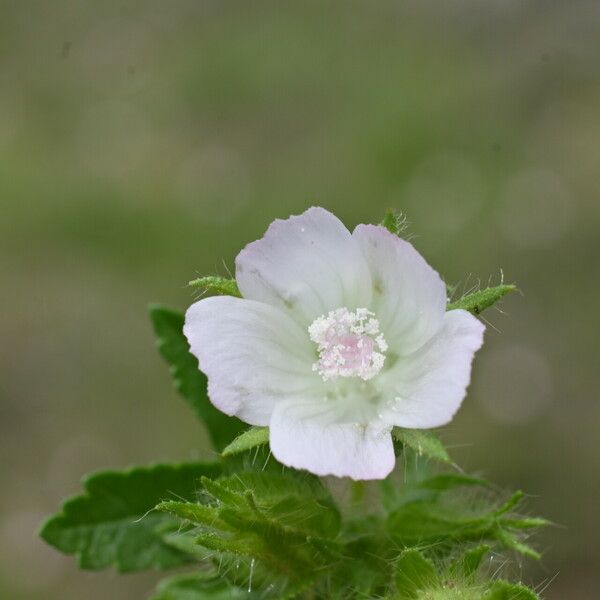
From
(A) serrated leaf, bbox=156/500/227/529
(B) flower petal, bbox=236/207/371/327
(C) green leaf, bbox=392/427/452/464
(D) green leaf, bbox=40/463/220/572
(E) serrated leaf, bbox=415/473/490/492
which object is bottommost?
(E) serrated leaf, bbox=415/473/490/492

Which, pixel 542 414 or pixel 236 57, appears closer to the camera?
pixel 542 414

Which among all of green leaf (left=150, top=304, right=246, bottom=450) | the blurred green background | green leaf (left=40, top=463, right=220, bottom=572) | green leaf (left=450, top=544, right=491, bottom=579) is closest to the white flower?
green leaf (left=450, top=544, right=491, bottom=579)

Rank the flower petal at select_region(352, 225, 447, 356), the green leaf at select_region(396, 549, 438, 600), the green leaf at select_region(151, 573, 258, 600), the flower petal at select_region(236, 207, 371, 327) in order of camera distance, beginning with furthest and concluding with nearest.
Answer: the green leaf at select_region(151, 573, 258, 600) → the flower petal at select_region(236, 207, 371, 327) → the flower petal at select_region(352, 225, 447, 356) → the green leaf at select_region(396, 549, 438, 600)

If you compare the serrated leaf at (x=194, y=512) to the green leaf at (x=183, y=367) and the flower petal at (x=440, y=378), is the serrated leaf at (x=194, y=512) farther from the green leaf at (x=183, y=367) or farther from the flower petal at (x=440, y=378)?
the green leaf at (x=183, y=367)

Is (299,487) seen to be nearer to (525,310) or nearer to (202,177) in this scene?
(525,310)

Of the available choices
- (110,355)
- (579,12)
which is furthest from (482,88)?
(110,355)

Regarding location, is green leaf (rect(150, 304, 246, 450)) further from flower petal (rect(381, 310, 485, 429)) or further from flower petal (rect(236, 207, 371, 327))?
flower petal (rect(381, 310, 485, 429))
